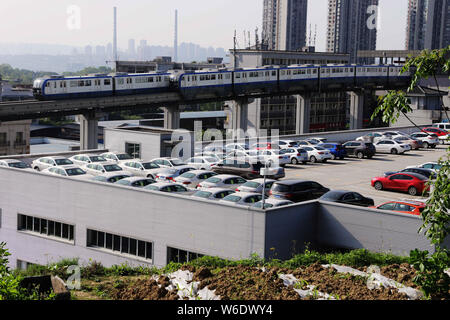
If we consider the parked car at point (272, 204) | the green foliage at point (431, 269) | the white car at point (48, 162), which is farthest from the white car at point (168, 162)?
the green foliage at point (431, 269)

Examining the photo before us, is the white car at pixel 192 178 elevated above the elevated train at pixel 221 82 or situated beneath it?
situated beneath

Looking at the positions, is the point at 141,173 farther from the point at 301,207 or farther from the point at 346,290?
the point at 346,290

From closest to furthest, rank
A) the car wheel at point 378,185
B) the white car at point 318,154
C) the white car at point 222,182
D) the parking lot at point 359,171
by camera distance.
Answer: the white car at point 222,182 < the parking lot at point 359,171 < the car wheel at point 378,185 < the white car at point 318,154

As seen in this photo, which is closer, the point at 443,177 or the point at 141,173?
the point at 443,177

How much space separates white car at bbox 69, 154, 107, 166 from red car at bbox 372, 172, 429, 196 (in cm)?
1547

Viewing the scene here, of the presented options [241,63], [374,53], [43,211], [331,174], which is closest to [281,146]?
[331,174]

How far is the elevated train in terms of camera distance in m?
47.9

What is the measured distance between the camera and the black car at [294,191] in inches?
979

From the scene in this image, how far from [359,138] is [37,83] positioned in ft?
83.9

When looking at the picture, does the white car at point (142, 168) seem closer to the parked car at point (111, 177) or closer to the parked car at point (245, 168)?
the parked car at point (111, 177)

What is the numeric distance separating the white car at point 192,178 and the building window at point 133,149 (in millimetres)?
8708

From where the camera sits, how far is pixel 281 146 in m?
40.7

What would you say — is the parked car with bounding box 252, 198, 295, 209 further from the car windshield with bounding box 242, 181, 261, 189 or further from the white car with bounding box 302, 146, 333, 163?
the white car with bounding box 302, 146, 333, 163

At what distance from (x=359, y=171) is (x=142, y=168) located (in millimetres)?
12548
